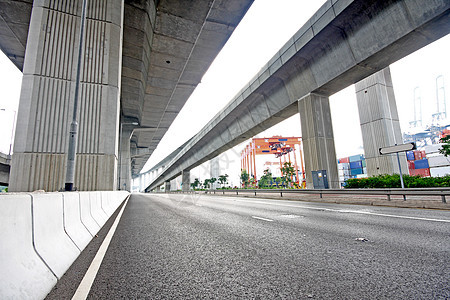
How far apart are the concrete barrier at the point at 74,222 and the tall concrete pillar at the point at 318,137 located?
1691 centimetres

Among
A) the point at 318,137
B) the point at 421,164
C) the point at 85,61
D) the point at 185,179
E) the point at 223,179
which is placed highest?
the point at 85,61

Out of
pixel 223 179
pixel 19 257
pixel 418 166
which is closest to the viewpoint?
pixel 19 257

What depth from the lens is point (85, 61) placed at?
14.1m

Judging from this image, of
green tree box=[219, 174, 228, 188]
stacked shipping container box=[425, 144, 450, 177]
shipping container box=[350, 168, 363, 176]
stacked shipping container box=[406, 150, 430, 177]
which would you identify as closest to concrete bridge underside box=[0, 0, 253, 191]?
stacked shipping container box=[425, 144, 450, 177]

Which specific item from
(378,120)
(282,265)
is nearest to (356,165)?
(378,120)

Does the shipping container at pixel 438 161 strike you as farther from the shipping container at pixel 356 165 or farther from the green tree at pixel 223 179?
the green tree at pixel 223 179

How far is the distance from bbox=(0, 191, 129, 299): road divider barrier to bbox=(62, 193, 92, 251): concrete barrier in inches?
1.4

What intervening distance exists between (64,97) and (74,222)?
37.8 ft

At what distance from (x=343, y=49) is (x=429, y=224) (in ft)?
42.2

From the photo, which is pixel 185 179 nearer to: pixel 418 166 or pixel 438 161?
pixel 418 166

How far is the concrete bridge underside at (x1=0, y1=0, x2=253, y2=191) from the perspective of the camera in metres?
12.8

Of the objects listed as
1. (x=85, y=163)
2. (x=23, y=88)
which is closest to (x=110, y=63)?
(x=23, y=88)

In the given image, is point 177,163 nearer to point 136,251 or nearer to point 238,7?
point 238,7

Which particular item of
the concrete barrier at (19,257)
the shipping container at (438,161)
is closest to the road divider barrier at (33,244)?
the concrete barrier at (19,257)
